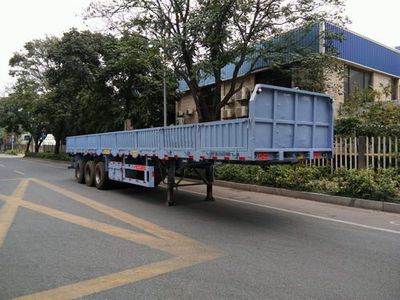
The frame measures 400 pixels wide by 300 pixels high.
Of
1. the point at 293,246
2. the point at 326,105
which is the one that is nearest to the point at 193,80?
the point at 326,105

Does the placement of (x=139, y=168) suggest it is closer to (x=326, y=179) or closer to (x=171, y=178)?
(x=171, y=178)

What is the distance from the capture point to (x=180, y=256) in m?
5.91

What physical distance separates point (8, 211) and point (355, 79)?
1786 centimetres

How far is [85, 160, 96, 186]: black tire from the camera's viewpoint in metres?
15.1

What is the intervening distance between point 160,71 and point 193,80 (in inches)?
62.1

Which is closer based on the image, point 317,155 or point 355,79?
point 317,155

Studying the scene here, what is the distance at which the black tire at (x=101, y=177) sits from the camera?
13.9 metres

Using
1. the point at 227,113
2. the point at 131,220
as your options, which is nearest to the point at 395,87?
the point at 227,113

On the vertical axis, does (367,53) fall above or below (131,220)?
above

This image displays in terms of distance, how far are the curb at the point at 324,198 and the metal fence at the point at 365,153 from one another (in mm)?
1655

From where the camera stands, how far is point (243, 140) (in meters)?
7.64

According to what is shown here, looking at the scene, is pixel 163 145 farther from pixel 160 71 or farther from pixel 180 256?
pixel 160 71

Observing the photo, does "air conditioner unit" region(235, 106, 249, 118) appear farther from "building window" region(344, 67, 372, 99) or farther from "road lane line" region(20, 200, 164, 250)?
"road lane line" region(20, 200, 164, 250)

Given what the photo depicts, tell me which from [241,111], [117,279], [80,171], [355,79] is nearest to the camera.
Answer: [117,279]
